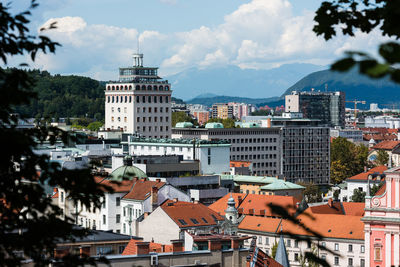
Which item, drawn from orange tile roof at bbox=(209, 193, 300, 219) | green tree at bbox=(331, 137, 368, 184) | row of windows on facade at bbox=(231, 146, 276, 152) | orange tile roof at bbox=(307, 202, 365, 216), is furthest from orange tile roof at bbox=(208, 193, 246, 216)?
green tree at bbox=(331, 137, 368, 184)

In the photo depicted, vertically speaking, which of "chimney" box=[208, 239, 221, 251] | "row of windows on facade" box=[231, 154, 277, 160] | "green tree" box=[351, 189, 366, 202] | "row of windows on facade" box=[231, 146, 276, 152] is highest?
"chimney" box=[208, 239, 221, 251]

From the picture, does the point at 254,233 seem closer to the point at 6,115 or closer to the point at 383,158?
the point at 6,115

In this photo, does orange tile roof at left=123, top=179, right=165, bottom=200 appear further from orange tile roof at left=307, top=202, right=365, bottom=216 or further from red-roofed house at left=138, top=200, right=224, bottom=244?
orange tile roof at left=307, top=202, right=365, bottom=216

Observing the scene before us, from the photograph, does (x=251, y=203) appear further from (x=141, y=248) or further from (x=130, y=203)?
(x=141, y=248)

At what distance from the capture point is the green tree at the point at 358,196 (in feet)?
403

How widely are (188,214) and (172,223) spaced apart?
12.0ft

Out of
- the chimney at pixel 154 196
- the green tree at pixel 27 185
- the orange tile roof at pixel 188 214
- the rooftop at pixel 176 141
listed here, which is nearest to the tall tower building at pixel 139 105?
the rooftop at pixel 176 141

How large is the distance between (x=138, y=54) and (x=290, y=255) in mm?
119263

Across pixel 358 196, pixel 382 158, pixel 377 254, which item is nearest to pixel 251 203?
pixel 358 196

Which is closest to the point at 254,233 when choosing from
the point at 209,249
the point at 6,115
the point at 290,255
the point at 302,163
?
the point at 290,255

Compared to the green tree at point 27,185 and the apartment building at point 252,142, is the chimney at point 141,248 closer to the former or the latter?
the green tree at point 27,185

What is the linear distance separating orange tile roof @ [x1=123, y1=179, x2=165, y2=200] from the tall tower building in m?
86.9

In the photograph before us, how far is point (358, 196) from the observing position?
12412 centimetres

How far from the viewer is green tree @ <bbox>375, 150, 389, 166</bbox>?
634 ft
